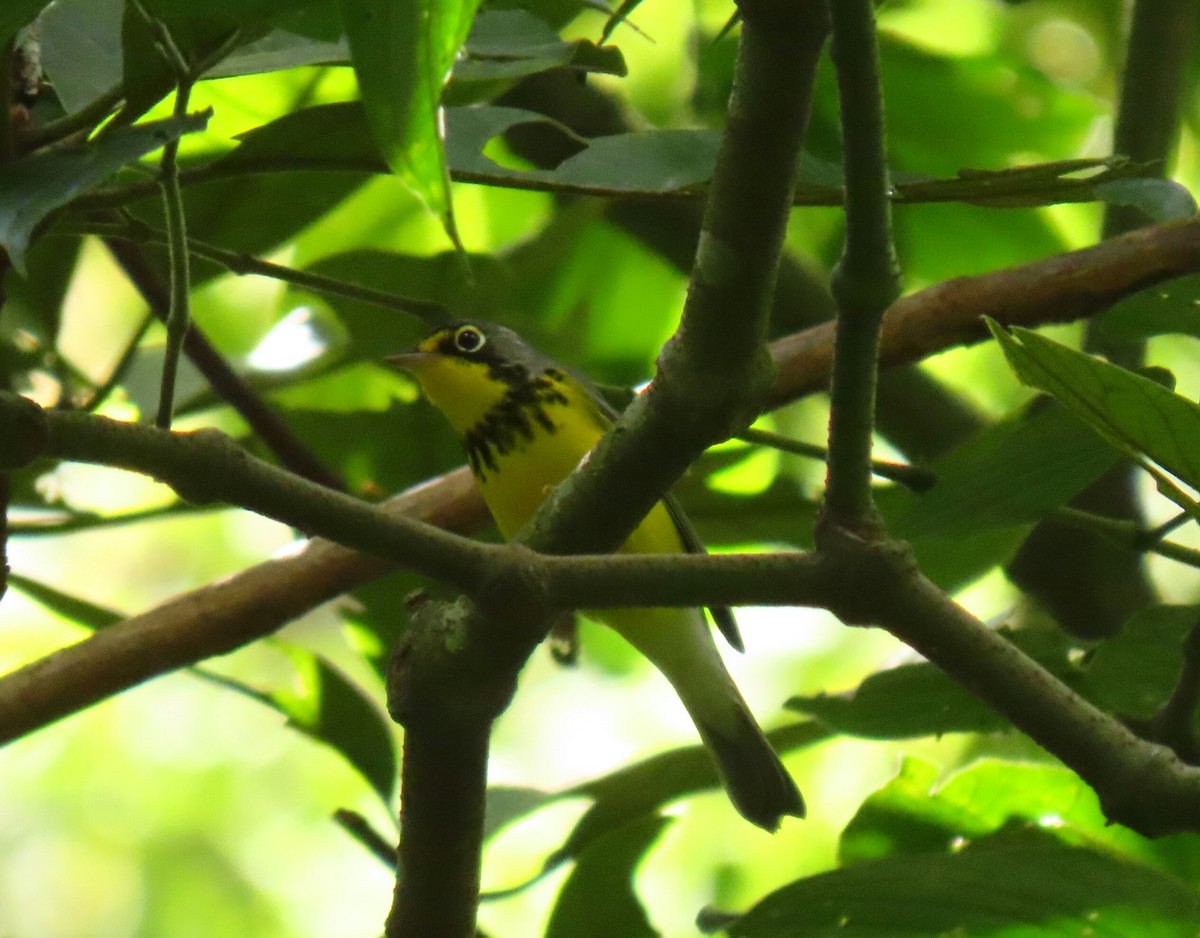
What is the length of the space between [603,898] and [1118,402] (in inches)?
50.9

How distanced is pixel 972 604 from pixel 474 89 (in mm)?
2429

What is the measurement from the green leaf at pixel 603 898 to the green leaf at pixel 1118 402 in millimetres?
1216

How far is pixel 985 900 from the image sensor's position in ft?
5.41

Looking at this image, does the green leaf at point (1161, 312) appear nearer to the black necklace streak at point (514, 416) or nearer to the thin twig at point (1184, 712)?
the thin twig at point (1184, 712)

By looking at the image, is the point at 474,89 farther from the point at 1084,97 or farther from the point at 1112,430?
the point at 1084,97

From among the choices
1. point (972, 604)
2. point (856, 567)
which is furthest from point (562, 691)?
point (856, 567)

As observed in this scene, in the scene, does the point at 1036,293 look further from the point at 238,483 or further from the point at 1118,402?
the point at 238,483

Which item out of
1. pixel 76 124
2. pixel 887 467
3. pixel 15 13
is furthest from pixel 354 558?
pixel 15 13

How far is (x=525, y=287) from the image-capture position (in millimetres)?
3266

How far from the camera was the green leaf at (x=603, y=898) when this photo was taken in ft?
7.54

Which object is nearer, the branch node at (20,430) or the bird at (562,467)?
the branch node at (20,430)

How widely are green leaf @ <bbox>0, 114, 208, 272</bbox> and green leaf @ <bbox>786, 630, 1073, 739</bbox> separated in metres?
1.12

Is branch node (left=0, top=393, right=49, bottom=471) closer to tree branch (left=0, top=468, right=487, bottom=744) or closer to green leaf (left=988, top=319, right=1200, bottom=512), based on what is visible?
green leaf (left=988, top=319, right=1200, bottom=512)

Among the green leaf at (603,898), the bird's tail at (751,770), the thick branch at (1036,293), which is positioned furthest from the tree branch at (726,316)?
the bird's tail at (751,770)
